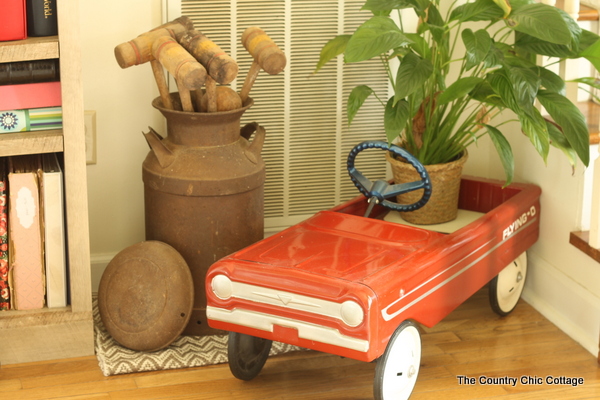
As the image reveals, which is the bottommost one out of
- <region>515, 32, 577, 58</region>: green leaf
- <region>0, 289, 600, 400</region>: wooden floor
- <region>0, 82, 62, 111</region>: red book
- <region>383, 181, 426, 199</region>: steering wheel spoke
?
<region>0, 289, 600, 400</region>: wooden floor

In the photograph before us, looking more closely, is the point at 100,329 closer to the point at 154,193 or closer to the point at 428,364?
the point at 154,193

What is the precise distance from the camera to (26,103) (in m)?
1.95

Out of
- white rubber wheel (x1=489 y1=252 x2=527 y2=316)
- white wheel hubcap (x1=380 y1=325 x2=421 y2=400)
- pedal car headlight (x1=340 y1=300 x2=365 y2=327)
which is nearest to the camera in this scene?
pedal car headlight (x1=340 y1=300 x2=365 y2=327)

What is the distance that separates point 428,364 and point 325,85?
91cm

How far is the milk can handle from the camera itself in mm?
2170

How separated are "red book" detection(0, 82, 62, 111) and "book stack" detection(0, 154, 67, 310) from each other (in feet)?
0.53

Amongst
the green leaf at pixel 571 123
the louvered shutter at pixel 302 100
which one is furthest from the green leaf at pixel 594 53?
the louvered shutter at pixel 302 100

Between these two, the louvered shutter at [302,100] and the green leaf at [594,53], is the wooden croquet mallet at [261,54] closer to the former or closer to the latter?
the louvered shutter at [302,100]

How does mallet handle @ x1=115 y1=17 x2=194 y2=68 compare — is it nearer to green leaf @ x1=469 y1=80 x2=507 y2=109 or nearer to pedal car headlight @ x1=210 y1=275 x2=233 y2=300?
pedal car headlight @ x1=210 y1=275 x2=233 y2=300

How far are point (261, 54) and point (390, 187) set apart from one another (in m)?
0.48

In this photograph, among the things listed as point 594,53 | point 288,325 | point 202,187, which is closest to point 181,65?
point 202,187

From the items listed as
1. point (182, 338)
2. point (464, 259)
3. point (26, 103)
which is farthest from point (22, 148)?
point (464, 259)

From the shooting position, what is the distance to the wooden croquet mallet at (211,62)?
6.39 feet

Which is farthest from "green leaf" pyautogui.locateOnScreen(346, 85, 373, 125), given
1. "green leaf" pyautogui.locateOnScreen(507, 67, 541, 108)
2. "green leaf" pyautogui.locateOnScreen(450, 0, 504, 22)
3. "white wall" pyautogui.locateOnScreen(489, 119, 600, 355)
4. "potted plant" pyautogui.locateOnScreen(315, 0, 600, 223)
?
"white wall" pyautogui.locateOnScreen(489, 119, 600, 355)
